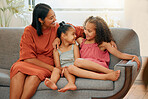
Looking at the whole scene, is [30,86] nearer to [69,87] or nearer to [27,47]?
[69,87]

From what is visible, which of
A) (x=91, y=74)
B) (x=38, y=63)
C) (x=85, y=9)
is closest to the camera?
(x=91, y=74)

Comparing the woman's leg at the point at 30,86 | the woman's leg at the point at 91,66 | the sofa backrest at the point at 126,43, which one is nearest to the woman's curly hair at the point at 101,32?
the sofa backrest at the point at 126,43

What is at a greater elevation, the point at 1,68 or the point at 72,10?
the point at 72,10

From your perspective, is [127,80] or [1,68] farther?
[1,68]

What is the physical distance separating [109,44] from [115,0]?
1670 mm

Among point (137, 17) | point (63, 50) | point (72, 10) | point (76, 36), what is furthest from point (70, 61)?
point (72, 10)

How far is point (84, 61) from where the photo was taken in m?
2.03

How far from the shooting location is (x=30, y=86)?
6.26 feet

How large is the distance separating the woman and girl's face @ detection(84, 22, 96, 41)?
6.8 inches

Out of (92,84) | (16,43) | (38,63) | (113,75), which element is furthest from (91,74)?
(16,43)

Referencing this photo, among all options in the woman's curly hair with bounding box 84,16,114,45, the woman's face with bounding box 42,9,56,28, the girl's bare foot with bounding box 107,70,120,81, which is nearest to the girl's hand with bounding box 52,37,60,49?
the woman's face with bounding box 42,9,56,28

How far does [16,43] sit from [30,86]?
78 cm

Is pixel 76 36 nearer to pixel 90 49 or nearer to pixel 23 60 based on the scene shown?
pixel 90 49

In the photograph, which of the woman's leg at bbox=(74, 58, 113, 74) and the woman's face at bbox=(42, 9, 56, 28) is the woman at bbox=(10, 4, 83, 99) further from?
the woman's leg at bbox=(74, 58, 113, 74)
